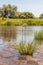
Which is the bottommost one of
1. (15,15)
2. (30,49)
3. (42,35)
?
(15,15)

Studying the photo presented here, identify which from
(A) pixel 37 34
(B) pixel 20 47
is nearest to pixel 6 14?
(A) pixel 37 34

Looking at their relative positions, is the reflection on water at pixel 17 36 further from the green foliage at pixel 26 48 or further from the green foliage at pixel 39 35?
the green foliage at pixel 26 48

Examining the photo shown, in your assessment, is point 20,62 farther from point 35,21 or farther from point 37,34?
point 35,21

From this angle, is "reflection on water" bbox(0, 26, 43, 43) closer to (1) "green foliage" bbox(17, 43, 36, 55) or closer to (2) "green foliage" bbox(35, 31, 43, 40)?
(2) "green foliage" bbox(35, 31, 43, 40)

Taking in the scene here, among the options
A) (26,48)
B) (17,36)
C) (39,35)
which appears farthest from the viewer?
(17,36)

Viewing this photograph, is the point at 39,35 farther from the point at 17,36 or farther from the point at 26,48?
the point at 26,48

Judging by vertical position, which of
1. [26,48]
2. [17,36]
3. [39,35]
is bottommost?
[17,36]

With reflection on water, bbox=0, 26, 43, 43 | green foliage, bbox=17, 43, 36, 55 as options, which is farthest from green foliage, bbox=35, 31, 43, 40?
green foliage, bbox=17, 43, 36, 55

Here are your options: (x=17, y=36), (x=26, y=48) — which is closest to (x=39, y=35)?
(x=17, y=36)

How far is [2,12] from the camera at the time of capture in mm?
92000

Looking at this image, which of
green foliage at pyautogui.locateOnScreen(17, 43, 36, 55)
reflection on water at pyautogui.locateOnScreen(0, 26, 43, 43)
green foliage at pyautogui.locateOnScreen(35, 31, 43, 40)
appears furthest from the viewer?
reflection on water at pyautogui.locateOnScreen(0, 26, 43, 43)

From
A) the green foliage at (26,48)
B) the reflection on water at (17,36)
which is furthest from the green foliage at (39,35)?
the green foliage at (26,48)

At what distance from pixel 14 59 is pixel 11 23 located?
55856 millimetres

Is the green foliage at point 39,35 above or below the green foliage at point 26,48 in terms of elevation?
below
